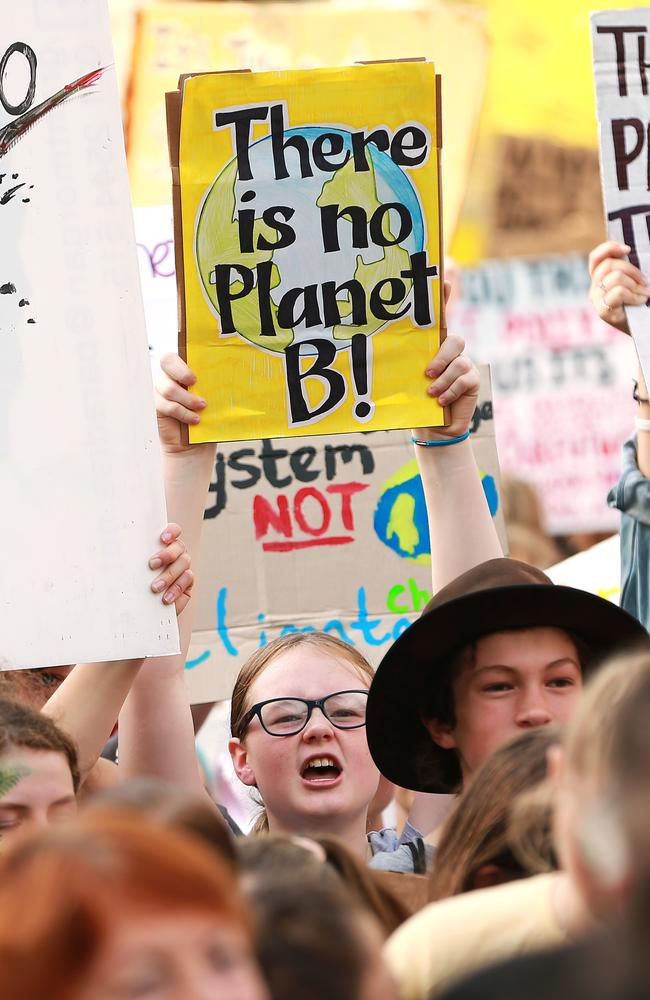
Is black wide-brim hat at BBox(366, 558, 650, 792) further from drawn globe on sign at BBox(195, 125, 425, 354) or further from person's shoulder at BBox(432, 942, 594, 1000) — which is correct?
person's shoulder at BBox(432, 942, 594, 1000)

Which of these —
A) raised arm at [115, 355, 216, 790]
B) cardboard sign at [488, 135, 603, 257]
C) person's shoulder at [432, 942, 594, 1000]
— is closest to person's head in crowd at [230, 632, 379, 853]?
raised arm at [115, 355, 216, 790]

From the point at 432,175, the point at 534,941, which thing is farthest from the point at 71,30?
the point at 534,941

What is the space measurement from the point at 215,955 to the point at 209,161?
77.9 inches

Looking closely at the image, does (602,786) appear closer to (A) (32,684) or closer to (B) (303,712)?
(B) (303,712)

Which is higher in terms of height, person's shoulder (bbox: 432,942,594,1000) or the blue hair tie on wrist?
the blue hair tie on wrist

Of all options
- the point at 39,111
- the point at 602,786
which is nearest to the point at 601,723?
the point at 602,786

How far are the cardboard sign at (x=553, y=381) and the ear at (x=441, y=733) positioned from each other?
507cm

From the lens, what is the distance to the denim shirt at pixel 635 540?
296 cm

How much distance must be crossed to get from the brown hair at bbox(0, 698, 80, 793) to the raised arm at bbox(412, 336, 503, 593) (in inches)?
33.6

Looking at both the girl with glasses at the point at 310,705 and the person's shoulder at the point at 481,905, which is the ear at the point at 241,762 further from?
the person's shoulder at the point at 481,905

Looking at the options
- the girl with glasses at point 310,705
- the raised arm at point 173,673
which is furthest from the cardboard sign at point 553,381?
the raised arm at point 173,673

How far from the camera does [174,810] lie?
1471 mm

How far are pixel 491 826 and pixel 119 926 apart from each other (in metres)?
0.83

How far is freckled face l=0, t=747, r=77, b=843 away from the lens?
2.14 meters
